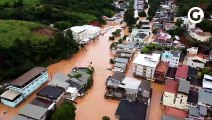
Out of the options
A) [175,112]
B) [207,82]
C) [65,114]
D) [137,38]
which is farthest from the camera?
[137,38]

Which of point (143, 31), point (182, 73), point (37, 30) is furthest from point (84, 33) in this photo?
point (182, 73)

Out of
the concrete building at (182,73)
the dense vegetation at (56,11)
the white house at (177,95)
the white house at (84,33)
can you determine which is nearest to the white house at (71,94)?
the white house at (177,95)

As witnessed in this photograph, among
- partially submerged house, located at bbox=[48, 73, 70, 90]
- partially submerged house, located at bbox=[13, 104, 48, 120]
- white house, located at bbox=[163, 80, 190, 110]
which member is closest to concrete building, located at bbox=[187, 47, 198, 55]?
white house, located at bbox=[163, 80, 190, 110]

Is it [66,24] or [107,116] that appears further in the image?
[66,24]

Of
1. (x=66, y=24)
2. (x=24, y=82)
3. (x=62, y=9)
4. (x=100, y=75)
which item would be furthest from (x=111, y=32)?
(x=24, y=82)

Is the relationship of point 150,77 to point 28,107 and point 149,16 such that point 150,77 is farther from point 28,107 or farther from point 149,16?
point 149,16

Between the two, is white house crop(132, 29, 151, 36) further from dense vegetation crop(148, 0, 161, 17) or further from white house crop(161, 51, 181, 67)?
white house crop(161, 51, 181, 67)

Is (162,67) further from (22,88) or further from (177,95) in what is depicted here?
(22,88)
